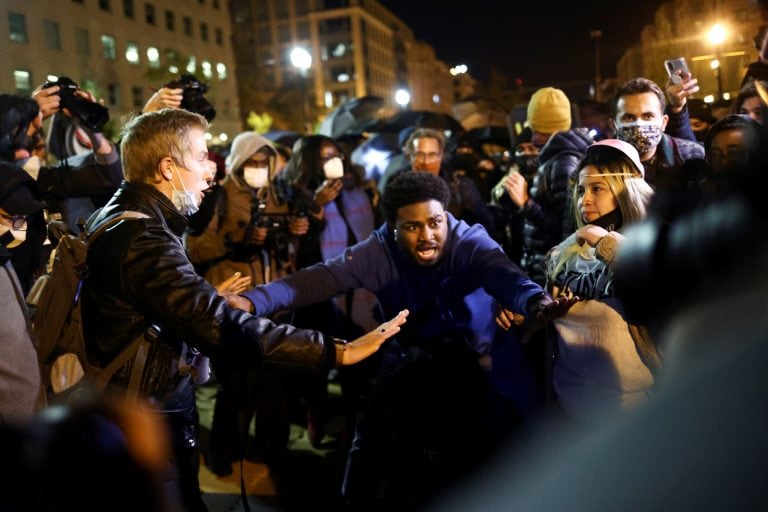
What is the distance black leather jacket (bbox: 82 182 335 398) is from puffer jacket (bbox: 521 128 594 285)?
7.58ft

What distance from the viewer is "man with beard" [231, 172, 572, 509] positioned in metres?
3.27

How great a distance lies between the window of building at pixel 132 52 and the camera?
5012 cm

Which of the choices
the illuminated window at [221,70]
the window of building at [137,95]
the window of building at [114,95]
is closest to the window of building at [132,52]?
the window of building at [137,95]

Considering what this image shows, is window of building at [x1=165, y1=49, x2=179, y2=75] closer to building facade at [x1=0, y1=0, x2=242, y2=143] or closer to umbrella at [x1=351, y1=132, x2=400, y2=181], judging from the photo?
building facade at [x1=0, y1=0, x2=242, y2=143]

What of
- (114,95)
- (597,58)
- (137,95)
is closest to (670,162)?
(597,58)

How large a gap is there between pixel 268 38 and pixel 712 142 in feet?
359

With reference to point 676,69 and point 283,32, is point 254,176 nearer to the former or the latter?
point 676,69

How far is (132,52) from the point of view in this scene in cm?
5062

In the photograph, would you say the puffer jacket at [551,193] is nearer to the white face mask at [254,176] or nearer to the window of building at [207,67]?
the white face mask at [254,176]

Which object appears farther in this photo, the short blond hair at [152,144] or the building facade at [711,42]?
the building facade at [711,42]

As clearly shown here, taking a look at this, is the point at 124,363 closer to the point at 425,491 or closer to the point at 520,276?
the point at 425,491

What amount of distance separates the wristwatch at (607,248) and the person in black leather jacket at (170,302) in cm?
95

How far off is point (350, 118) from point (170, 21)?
51118mm

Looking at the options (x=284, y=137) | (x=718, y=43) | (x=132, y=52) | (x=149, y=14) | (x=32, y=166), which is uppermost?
(x=149, y=14)
